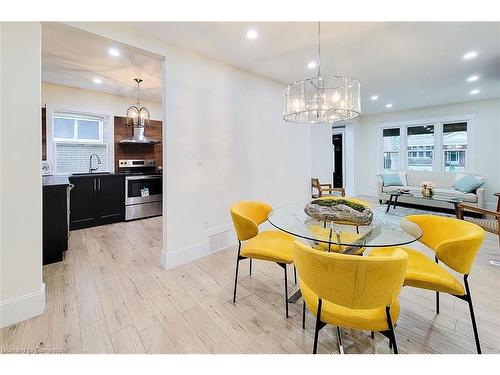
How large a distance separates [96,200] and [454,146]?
8.30 meters

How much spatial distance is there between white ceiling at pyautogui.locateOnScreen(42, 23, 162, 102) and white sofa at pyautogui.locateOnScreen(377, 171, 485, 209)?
5780 millimetres

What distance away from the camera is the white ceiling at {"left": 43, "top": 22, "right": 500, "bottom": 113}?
2.41 meters

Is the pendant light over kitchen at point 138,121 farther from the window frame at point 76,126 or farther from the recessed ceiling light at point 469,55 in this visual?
the recessed ceiling light at point 469,55

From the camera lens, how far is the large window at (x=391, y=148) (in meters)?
→ 6.86

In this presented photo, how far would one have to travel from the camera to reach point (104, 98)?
471 cm

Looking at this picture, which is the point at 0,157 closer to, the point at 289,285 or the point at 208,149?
the point at 208,149

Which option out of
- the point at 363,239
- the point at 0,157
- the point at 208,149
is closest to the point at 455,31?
the point at 363,239

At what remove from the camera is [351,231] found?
6.24ft

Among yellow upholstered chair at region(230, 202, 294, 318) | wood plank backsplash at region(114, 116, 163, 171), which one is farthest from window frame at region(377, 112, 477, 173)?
wood plank backsplash at region(114, 116, 163, 171)

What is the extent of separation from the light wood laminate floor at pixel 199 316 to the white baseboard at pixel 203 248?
0.32 feet

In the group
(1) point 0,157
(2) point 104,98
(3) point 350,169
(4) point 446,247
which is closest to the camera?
(4) point 446,247

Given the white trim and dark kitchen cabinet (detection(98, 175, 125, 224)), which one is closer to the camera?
dark kitchen cabinet (detection(98, 175, 125, 224))

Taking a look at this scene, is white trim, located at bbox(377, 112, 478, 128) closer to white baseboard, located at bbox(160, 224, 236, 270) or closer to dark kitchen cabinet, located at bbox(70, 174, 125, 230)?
white baseboard, located at bbox(160, 224, 236, 270)
